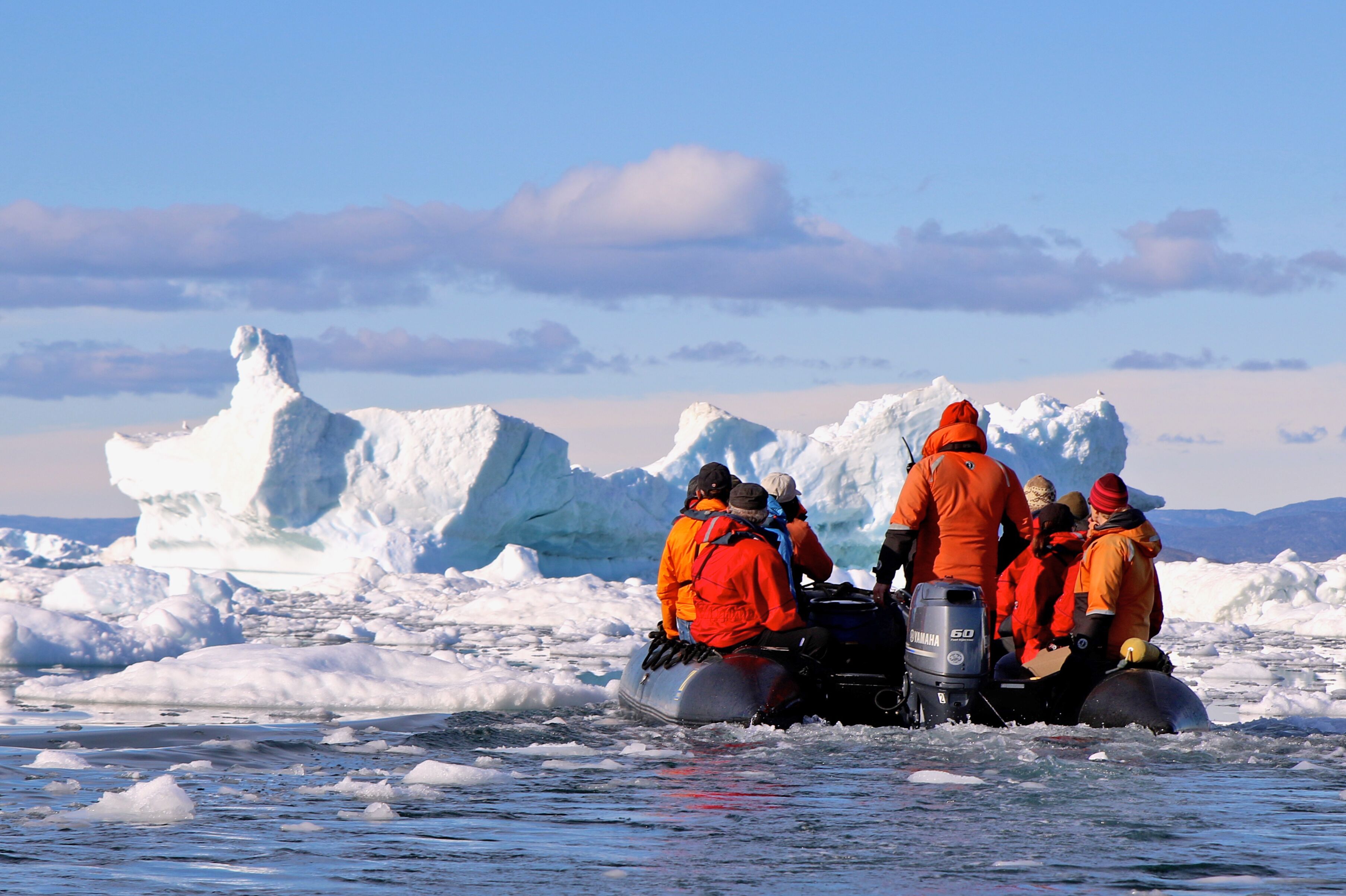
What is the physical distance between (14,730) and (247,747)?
4.47 ft

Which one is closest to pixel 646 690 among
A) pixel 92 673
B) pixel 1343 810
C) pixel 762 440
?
pixel 1343 810

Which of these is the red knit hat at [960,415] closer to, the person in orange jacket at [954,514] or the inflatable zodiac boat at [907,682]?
the person in orange jacket at [954,514]

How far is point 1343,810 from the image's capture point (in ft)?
14.5

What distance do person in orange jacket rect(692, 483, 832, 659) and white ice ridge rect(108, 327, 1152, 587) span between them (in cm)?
1814

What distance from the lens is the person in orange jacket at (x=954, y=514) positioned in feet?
20.4

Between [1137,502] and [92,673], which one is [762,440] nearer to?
[1137,502]

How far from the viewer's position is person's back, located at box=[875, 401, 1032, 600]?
6.23 metres

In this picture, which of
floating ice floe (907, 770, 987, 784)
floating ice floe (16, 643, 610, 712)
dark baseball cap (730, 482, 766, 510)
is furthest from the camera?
floating ice floe (16, 643, 610, 712)

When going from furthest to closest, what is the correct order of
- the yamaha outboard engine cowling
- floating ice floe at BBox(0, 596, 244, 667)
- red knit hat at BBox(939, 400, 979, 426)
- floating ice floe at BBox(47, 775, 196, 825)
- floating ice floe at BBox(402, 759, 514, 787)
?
floating ice floe at BBox(0, 596, 244, 667)
red knit hat at BBox(939, 400, 979, 426)
the yamaha outboard engine cowling
floating ice floe at BBox(402, 759, 514, 787)
floating ice floe at BBox(47, 775, 196, 825)

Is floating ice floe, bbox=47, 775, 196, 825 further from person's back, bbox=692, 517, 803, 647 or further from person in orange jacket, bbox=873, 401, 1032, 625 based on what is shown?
person in orange jacket, bbox=873, 401, 1032, 625

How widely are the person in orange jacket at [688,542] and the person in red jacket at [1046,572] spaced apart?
1.41m

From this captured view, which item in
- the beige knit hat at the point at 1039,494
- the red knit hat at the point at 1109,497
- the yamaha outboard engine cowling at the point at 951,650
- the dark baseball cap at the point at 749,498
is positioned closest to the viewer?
the yamaha outboard engine cowling at the point at 951,650

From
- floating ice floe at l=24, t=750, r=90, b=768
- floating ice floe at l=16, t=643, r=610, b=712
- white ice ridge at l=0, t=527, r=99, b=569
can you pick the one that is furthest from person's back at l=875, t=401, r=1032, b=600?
white ice ridge at l=0, t=527, r=99, b=569

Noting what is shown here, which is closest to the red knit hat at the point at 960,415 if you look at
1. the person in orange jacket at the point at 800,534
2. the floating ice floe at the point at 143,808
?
the person in orange jacket at the point at 800,534
